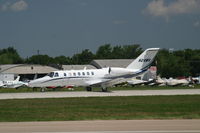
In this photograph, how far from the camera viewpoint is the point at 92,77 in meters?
46.8

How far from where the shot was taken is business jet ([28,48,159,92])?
4556 centimetres

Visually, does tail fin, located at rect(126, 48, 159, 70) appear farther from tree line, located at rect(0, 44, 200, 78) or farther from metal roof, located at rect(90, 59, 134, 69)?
tree line, located at rect(0, 44, 200, 78)

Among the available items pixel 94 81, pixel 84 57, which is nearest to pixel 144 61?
pixel 94 81

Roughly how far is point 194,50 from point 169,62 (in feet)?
89.3

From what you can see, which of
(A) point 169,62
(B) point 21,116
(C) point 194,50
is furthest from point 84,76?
(C) point 194,50

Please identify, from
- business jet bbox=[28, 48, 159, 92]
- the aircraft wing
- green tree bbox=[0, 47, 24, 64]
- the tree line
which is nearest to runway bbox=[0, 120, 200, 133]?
business jet bbox=[28, 48, 159, 92]

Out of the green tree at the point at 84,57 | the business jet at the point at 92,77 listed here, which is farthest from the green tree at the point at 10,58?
the business jet at the point at 92,77

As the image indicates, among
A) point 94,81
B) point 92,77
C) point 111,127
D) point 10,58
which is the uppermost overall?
point 10,58

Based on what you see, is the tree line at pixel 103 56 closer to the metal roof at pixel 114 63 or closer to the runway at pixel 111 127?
the metal roof at pixel 114 63

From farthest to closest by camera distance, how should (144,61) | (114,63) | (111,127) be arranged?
(114,63) < (144,61) < (111,127)

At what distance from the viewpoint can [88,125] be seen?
53.9 feet

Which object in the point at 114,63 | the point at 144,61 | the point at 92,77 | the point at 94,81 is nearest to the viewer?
the point at 94,81

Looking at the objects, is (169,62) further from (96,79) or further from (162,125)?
(162,125)

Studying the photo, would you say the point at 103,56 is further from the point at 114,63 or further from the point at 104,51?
the point at 114,63
